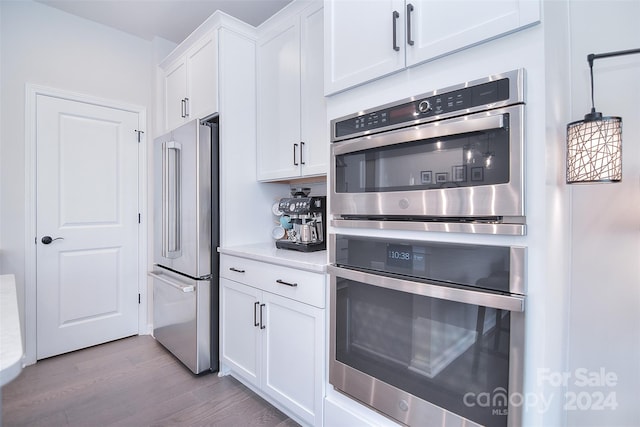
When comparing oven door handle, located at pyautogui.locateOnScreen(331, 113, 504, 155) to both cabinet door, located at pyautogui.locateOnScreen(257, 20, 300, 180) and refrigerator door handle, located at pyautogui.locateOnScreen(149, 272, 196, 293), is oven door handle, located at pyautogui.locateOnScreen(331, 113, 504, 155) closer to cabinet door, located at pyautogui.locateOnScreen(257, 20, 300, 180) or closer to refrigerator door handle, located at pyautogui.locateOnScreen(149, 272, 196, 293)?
cabinet door, located at pyautogui.locateOnScreen(257, 20, 300, 180)

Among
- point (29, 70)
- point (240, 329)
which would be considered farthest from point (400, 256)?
point (29, 70)

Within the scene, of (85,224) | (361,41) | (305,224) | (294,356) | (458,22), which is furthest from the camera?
(85,224)

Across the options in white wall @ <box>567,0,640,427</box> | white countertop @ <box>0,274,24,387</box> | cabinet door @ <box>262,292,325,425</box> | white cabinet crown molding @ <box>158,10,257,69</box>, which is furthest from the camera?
white cabinet crown molding @ <box>158,10,257,69</box>

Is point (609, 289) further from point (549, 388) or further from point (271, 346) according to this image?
point (271, 346)

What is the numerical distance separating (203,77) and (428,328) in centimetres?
226

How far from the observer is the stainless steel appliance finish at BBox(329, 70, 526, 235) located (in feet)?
3.15

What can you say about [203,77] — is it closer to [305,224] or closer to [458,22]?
[305,224]

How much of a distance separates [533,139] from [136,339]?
3330mm

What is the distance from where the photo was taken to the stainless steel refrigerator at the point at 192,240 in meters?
2.19

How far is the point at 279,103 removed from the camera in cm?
223

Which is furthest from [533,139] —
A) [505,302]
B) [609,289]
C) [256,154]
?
[256,154]

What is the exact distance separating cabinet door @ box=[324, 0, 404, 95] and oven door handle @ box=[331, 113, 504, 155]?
26 centimetres

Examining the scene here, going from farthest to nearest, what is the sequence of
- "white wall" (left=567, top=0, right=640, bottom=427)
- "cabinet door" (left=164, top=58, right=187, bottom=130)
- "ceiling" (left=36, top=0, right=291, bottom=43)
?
"cabinet door" (left=164, top=58, right=187, bottom=130) < "ceiling" (left=36, top=0, right=291, bottom=43) < "white wall" (left=567, top=0, right=640, bottom=427)

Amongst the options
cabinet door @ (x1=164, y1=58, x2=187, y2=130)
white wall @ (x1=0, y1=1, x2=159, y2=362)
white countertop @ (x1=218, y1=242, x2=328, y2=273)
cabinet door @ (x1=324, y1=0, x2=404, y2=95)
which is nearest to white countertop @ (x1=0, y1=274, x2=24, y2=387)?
white countertop @ (x1=218, y1=242, x2=328, y2=273)
